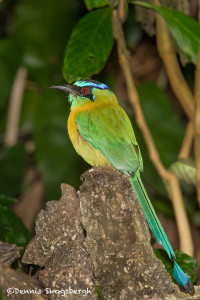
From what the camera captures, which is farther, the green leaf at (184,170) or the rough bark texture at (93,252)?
the green leaf at (184,170)

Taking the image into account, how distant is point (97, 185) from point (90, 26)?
4.92ft

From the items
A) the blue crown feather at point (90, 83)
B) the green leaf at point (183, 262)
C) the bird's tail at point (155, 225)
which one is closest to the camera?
the bird's tail at point (155, 225)

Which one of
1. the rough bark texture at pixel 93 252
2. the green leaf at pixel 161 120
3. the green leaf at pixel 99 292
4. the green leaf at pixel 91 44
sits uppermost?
the green leaf at pixel 91 44

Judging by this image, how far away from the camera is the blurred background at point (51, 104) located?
4.71m

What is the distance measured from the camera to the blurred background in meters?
4.71

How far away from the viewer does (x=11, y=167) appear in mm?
4801

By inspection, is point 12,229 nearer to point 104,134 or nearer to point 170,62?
point 104,134

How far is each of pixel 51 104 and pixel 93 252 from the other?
2.94 metres

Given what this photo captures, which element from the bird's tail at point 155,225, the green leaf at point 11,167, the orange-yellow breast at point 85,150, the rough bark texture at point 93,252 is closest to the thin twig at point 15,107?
the green leaf at point 11,167

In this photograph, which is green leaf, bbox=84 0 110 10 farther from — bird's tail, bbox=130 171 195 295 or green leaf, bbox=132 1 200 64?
bird's tail, bbox=130 171 195 295

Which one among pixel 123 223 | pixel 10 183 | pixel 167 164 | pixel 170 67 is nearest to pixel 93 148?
pixel 123 223

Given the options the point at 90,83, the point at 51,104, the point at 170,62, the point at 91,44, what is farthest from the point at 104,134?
the point at 51,104

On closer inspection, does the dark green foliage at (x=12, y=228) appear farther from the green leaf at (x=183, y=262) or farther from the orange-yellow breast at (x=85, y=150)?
the green leaf at (x=183, y=262)

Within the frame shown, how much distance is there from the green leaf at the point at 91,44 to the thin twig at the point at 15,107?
210cm
